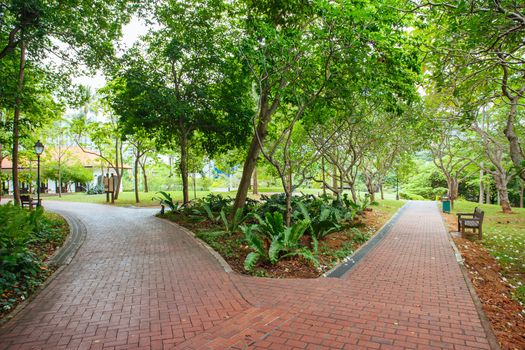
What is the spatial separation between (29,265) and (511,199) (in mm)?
42517

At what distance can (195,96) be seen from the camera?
13680 mm

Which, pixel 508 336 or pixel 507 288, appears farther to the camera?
pixel 507 288

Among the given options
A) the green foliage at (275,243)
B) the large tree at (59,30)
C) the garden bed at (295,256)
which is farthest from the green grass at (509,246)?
the large tree at (59,30)

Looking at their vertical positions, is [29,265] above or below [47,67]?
below

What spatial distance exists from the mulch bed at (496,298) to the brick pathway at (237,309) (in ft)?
0.79

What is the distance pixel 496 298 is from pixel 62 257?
859 cm

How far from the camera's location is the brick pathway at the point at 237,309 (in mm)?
3838

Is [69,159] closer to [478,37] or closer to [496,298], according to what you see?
[478,37]

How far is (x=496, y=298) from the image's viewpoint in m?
5.38

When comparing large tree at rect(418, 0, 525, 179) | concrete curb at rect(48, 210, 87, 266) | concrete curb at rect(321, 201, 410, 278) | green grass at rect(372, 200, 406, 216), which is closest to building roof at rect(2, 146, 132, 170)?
concrete curb at rect(48, 210, 87, 266)

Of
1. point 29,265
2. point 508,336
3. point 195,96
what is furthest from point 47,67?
point 508,336

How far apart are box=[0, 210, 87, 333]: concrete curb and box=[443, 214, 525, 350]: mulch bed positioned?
20.2ft

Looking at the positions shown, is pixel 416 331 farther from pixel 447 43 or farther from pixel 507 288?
pixel 447 43

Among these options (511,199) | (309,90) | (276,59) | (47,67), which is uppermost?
(47,67)
